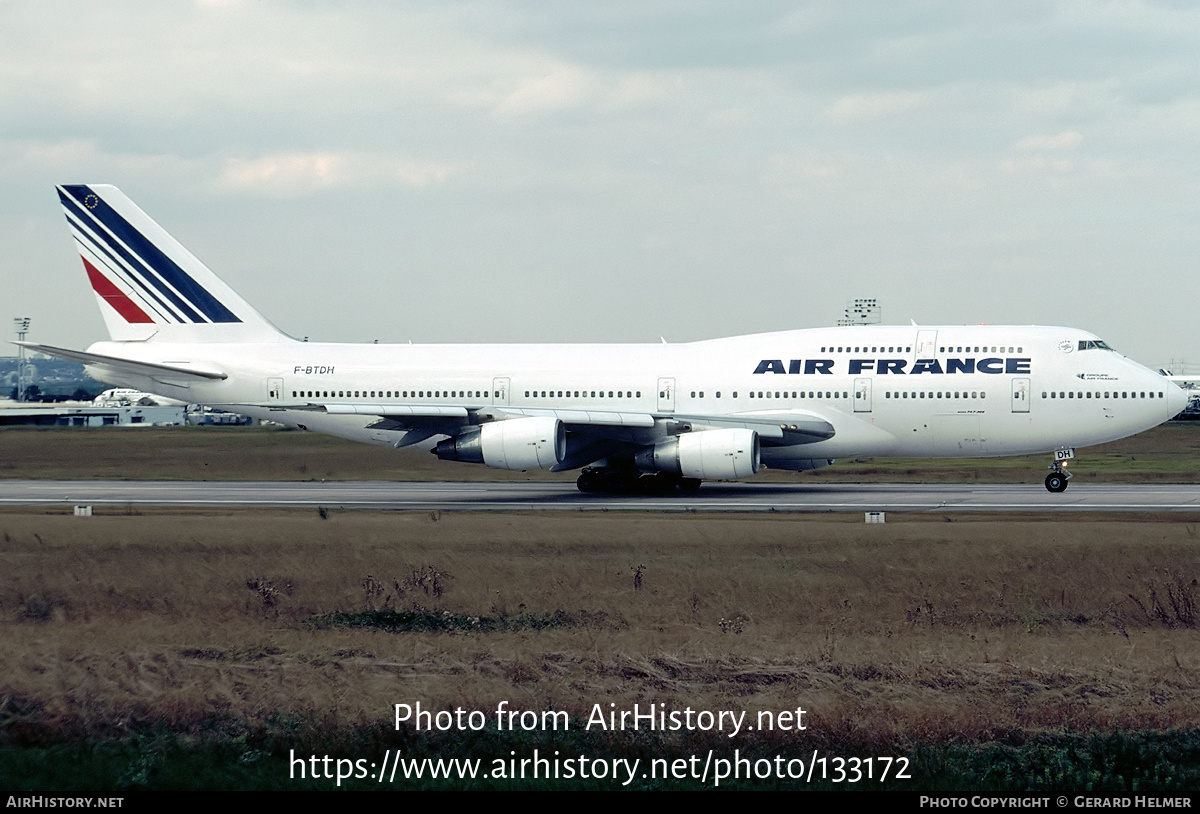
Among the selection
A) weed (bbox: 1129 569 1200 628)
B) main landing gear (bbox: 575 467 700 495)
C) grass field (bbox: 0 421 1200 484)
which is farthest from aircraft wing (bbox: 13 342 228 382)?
weed (bbox: 1129 569 1200 628)

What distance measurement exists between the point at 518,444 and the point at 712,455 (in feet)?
17.7

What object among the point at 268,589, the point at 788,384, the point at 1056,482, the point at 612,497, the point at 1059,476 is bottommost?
the point at 268,589

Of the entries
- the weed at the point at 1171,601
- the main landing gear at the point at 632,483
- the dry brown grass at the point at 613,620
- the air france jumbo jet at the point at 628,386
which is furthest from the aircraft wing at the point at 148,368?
the weed at the point at 1171,601

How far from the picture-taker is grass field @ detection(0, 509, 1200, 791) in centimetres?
1516

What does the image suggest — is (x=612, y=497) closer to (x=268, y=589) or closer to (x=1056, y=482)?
(x=1056, y=482)

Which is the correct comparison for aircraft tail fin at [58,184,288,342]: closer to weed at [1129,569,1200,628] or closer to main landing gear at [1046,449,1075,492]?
main landing gear at [1046,449,1075,492]

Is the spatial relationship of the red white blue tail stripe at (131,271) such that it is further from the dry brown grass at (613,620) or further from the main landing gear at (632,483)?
the main landing gear at (632,483)

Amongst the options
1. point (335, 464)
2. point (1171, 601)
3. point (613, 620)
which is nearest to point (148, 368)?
point (335, 464)

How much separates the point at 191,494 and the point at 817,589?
2263cm

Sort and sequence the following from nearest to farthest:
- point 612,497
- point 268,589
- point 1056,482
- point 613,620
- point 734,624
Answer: point 734,624 → point 613,620 → point 268,589 → point 1056,482 → point 612,497

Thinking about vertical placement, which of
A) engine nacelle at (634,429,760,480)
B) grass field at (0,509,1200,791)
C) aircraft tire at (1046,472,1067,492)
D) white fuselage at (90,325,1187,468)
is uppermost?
white fuselage at (90,325,1187,468)

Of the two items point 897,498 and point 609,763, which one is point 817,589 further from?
point 897,498

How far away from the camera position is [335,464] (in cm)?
5181

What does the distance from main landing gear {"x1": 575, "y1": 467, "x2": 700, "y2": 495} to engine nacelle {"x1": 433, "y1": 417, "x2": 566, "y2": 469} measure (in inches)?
125
